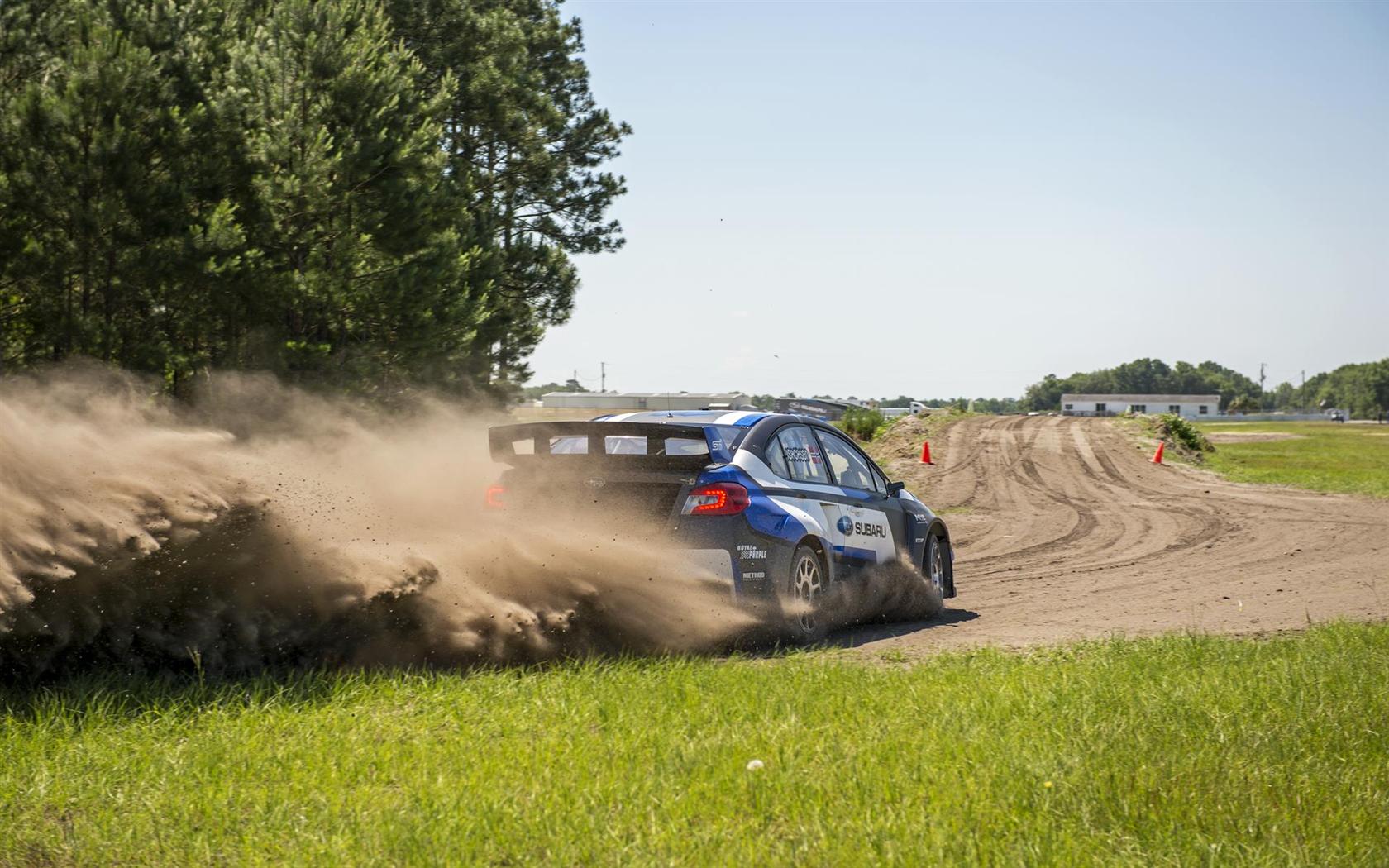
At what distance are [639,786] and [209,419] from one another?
20.9 m

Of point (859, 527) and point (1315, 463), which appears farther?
point (1315, 463)

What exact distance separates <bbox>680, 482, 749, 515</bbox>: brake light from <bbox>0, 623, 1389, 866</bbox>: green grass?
4.67ft

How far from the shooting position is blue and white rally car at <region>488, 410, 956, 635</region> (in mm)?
8164

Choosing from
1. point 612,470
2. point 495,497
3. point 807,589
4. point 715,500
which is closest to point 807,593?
point 807,589

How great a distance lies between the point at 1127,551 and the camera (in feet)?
54.6

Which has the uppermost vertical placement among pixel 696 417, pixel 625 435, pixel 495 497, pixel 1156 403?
pixel 1156 403

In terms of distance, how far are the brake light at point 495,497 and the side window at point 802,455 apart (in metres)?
2.07

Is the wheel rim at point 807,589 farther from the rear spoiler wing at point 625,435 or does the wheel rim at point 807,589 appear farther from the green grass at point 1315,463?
the green grass at point 1315,463

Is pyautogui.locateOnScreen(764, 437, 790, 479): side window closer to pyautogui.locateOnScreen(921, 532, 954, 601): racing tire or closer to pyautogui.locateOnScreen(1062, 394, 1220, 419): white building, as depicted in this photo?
pyautogui.locateOnScreen(921, 532, 954, 601): racing tire

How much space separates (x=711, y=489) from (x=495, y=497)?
156cm

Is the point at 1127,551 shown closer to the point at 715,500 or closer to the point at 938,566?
the point at 938,566

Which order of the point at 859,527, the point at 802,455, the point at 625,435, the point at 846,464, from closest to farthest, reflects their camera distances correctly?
1. the point at 625,435
2. the point at 802,455
3. the point at 859,527
4. the point at 846,464

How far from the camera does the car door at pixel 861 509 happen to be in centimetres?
957

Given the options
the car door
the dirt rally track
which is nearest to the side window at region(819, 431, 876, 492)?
the car door
